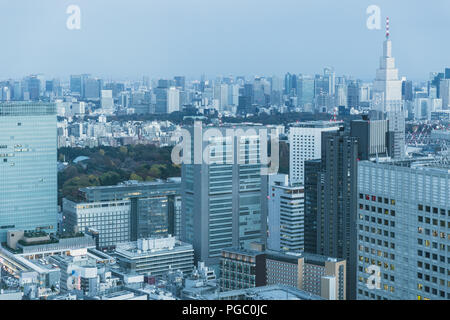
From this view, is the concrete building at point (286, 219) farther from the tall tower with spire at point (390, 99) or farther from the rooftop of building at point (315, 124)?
the rooftop of building at point (315, 124)

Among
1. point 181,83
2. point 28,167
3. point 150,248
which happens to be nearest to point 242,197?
point 150,248

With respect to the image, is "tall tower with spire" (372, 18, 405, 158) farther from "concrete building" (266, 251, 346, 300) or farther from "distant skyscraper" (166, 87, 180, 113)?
"distant skyscraper" (166, 87, 180, 113)

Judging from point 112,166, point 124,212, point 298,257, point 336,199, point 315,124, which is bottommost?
point 124,212

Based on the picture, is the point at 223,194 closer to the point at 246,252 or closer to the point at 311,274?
the point at 246,252

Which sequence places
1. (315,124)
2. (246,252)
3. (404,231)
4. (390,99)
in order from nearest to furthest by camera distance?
(404,231) → (246,252) → (390,99) → (315,124)
